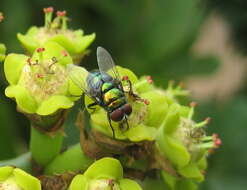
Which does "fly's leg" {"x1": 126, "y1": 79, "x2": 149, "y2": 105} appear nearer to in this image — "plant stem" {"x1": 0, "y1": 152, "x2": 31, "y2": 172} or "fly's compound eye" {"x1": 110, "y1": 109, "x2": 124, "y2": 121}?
"fly's compound eye" {"x1": 110, "y1": 109, "x2": 124, "y2": 121}

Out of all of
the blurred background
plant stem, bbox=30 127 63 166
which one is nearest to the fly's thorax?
plant stem, bbox=30 127 63 166

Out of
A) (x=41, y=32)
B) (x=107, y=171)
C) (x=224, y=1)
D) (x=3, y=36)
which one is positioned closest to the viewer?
(x=107, y=171)

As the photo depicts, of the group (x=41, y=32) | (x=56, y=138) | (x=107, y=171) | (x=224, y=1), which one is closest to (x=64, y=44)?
(x=41, y=32)

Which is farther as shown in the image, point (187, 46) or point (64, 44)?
point (187, 46)

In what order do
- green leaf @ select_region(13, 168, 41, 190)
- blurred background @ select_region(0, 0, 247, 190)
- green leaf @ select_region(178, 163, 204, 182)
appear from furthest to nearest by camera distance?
1. blurred background @ select_region(0, 0, 247, 190)
2. green leaf @ select_region(178, 163, 204, 182)
3. green leaf @ select_region(13, 168, 41, 190)

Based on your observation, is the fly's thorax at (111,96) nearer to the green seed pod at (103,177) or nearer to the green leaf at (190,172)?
the green seed pod at (103,177)

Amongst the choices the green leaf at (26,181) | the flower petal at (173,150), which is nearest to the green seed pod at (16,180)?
the green leaf at (26,181)

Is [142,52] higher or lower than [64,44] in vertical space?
higher

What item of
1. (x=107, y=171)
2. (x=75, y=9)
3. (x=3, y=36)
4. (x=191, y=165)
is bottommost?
(x=107, y=171)

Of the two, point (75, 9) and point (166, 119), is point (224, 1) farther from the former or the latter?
point (166, 119)
